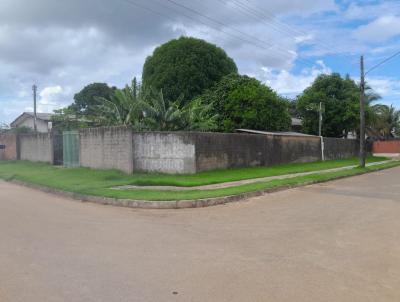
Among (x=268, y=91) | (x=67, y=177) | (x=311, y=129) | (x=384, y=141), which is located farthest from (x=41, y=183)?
(x=384, y=141)

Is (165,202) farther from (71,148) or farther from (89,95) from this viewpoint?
(89,95)

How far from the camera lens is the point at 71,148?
2380 centimetres

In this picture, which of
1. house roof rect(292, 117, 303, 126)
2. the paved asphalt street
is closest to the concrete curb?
the paved asphalt street

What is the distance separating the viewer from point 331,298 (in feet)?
14.8

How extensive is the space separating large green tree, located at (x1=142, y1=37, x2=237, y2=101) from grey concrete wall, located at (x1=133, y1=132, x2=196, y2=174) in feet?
48.0

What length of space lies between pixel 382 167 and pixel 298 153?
5856mm

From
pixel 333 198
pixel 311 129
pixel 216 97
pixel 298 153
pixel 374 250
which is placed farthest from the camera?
pixel 311 129

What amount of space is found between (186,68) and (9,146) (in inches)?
621

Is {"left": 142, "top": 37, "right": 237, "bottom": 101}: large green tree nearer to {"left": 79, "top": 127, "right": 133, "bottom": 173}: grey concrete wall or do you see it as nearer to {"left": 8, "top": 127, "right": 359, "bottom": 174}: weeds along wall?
{"left": 8, "top": 127, "right": 359, "bottom": 174}: weeds along wall

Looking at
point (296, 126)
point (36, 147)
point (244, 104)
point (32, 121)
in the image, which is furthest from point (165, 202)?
point (32, 121)

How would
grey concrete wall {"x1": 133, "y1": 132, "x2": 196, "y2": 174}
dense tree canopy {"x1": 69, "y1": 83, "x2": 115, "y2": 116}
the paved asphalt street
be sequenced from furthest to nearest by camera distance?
dense tree canopy {"x1": 69, "y1": 83, "x2": 115, "y2": 116} < grey concrete wall {"x1": 133, "y1": 132, "x2": 196, "y2": 174} < the paved asphalt street

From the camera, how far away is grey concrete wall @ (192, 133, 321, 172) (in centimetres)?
1847

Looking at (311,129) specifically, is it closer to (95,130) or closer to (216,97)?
(216,97)

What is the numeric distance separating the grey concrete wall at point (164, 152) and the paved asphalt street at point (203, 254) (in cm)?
675
